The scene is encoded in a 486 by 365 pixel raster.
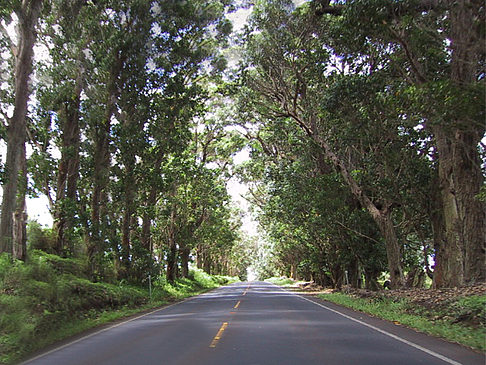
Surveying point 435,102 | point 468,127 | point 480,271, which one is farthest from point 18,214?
point 480,271

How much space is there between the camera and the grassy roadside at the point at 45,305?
26.8ft

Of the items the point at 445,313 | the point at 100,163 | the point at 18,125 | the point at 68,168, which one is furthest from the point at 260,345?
the point at 68,168

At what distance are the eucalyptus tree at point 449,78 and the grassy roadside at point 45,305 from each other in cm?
1026

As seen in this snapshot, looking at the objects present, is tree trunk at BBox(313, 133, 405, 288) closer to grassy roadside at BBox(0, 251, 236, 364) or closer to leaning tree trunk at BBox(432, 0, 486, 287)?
leaning tree trunk at BBox(432, 0, 486, 287)

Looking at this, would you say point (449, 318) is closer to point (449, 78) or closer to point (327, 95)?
point (449, 78)

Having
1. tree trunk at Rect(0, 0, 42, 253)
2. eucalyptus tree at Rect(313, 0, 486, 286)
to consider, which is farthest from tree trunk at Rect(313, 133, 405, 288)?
tree trunk at Rect(0, 0, 42, 253)

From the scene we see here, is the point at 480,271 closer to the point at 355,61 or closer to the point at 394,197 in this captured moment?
the point at 394,197

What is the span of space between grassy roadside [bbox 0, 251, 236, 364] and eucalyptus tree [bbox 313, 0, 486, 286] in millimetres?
10259

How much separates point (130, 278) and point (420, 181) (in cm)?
1498

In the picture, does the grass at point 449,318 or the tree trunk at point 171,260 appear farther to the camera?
the tree trunk at point 171,260

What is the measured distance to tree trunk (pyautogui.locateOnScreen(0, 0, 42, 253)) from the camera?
11977mm

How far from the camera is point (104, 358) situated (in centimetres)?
693

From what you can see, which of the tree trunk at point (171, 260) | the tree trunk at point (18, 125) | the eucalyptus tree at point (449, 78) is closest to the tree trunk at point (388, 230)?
the eucalyptus tree at point (449, 78)

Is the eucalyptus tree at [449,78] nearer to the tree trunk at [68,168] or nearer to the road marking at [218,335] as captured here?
the road marking at [218,335]
